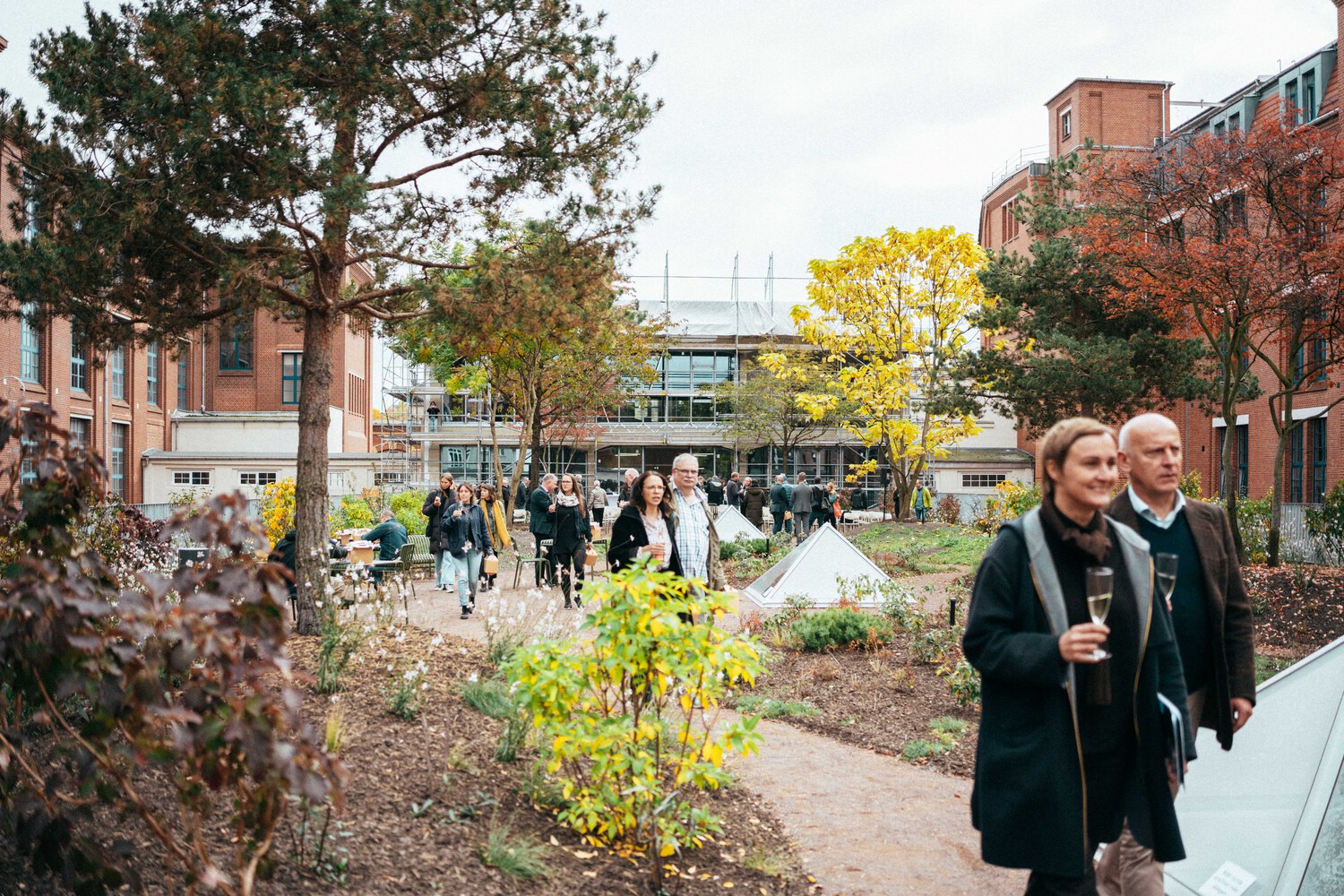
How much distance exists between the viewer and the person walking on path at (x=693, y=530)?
25.0ft

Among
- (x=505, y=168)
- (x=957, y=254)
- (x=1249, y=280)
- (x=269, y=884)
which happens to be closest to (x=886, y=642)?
(x=505, y=168)

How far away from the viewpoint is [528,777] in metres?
5.62

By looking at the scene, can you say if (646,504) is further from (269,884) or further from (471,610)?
(471,610)

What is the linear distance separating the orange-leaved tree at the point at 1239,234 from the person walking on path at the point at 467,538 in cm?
1117

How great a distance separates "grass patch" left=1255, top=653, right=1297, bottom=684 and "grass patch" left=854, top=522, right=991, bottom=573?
709 centimetres

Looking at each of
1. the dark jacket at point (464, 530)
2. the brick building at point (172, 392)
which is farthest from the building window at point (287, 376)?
the dark jacket at point (464, 530)

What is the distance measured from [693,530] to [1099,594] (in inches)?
185

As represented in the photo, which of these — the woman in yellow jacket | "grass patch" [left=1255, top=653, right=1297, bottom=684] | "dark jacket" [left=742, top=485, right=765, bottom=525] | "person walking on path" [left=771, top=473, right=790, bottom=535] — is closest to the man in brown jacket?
"grass patch" [left=1255, top=653, right=1297, bottom=684]

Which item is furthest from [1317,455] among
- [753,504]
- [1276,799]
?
[1276,799]

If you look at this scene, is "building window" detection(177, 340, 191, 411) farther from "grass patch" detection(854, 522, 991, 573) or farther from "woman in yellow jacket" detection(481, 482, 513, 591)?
"woman in yellow jacket" detection(481, 482, 513, 591)

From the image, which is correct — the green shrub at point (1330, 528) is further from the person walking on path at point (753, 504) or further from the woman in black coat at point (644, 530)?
the woman in black coat at point (644, 530)

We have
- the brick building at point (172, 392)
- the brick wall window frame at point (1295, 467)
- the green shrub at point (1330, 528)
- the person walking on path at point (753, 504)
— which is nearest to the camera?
the green shrub at point (1330, 528)

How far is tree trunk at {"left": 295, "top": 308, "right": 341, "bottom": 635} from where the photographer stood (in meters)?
10.5

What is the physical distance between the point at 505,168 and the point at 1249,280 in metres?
12.0
